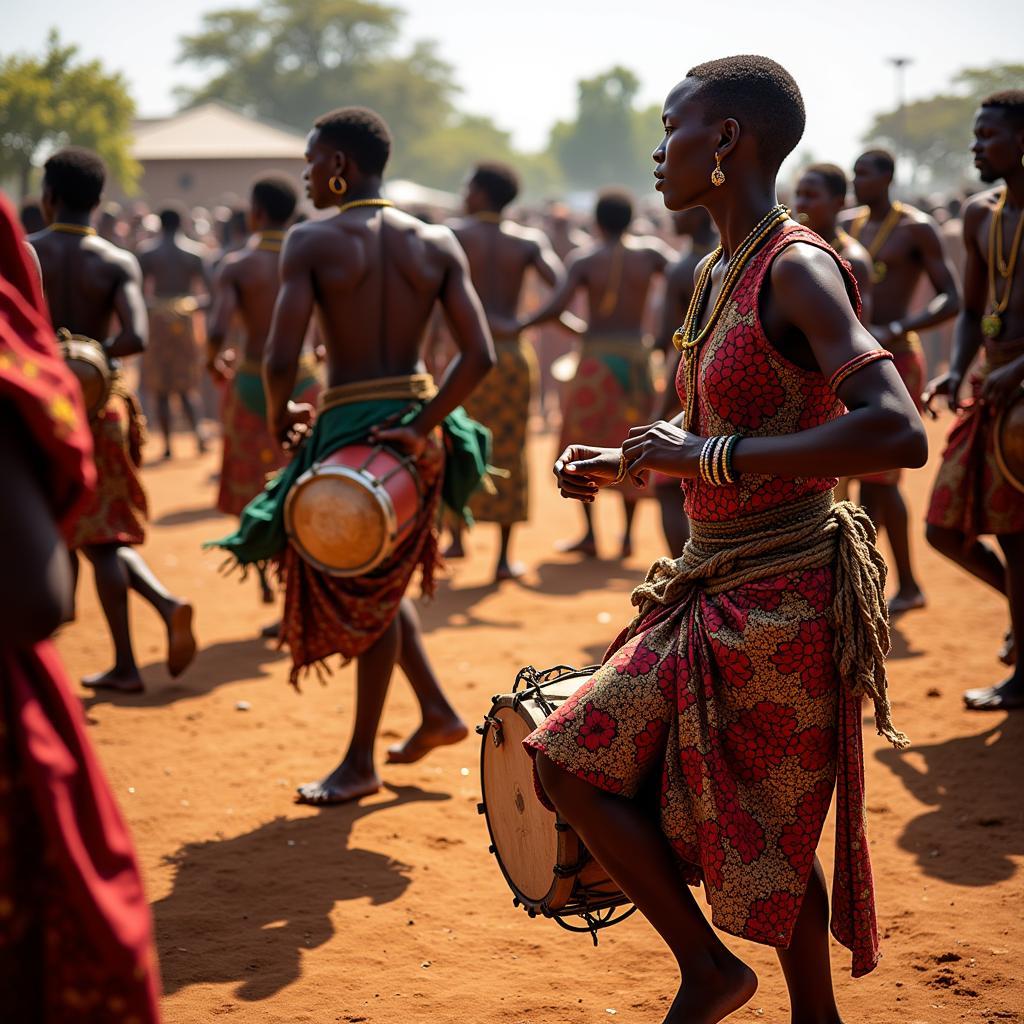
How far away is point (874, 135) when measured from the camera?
7356 cm

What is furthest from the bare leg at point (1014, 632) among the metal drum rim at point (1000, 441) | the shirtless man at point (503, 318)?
the shirtless man at point (503, 318)

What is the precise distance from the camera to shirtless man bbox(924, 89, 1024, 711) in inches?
196

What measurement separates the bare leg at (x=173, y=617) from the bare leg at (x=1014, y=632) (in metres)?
3.31

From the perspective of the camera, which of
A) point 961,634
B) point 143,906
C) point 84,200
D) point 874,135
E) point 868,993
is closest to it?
point 143,906

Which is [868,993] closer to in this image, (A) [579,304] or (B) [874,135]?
(A) [579,304]

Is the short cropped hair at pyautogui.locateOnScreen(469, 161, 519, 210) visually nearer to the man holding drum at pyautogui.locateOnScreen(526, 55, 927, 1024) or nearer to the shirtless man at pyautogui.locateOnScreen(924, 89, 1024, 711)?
the shirtless man at pyautogui.locateOnScreen(924, 89, 1024, 711)

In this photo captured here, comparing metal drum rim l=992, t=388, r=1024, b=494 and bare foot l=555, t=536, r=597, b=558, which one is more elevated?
metal drum rim l=992, t=388, r=1024, b=494

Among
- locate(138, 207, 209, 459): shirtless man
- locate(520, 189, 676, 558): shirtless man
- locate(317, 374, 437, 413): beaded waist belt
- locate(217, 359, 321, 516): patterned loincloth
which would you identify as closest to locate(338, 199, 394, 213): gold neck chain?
locate(317, 374, 437, 413): beaded waist belt

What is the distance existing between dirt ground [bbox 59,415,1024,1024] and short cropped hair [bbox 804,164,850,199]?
7.35 feet

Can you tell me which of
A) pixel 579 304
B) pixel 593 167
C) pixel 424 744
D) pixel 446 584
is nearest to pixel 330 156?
pixel 424 744

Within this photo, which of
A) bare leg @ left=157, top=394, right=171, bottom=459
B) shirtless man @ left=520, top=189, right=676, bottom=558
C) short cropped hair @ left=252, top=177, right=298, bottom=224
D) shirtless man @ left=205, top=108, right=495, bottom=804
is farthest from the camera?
bare leg @ left=157, top=394, right=171, bottom=459

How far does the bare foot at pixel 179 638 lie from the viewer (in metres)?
5.53

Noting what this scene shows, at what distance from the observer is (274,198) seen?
6875mm

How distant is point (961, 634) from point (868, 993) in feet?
11.9
